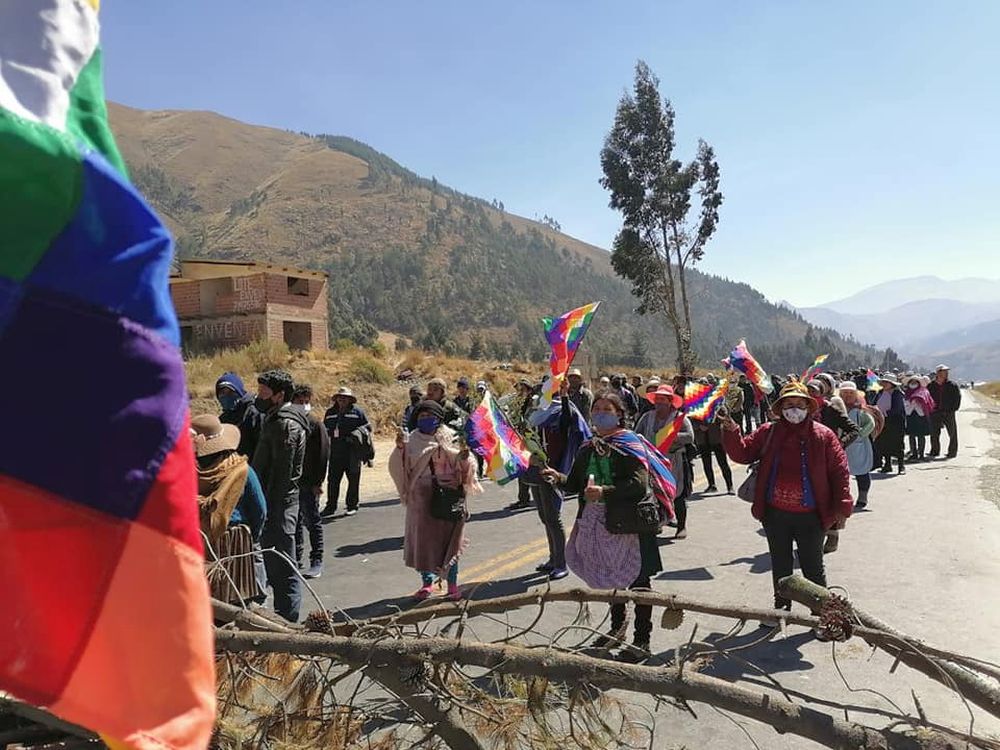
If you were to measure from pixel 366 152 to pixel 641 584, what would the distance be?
198351 millimetres

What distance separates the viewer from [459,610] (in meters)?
2.75

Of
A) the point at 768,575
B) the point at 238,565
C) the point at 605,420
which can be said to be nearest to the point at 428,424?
the point at 605,420

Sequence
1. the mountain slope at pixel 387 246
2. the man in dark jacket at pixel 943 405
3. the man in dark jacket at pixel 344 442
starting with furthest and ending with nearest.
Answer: the mountain slope at pixel 387 246 < the man in dark jacket at pixel 943 405 < the man in dark jacket at pixel 344 442

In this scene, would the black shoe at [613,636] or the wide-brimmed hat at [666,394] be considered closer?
the black shoe at [613,636]

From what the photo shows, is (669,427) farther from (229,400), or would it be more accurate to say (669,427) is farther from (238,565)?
(238,565)

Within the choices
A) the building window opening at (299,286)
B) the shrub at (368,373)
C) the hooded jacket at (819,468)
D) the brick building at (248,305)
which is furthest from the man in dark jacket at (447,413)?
the building window opening at (299,286)

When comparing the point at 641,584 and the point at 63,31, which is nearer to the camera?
the point at 63,31

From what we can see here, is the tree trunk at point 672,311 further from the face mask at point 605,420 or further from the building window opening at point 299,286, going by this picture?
the face mask at point 605,420

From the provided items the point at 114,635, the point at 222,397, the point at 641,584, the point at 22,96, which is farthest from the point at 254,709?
the point at 222,397

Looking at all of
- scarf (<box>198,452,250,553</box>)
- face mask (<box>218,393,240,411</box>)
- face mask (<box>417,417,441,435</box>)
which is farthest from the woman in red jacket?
face mask (<box>218,393,240,411</box>)

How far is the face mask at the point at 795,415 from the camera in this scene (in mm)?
5426

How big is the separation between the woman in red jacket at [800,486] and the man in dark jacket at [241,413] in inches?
187

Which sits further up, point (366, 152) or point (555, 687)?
point (366, 152)

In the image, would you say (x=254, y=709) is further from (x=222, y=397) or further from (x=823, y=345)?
(x=823, y=345)
